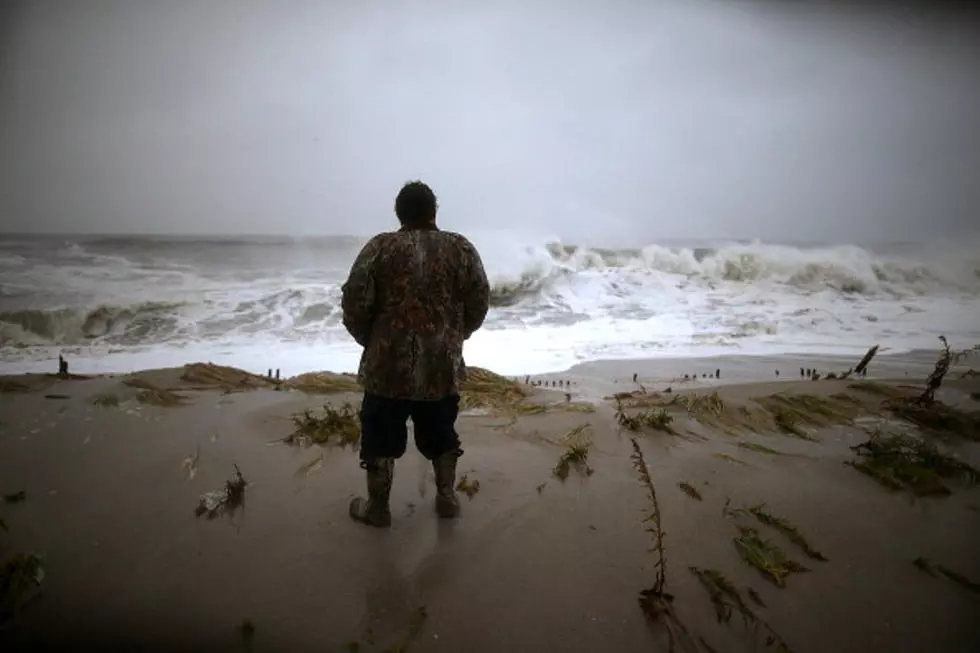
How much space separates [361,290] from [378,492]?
640 mm

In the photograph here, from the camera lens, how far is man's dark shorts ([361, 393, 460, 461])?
142 cm

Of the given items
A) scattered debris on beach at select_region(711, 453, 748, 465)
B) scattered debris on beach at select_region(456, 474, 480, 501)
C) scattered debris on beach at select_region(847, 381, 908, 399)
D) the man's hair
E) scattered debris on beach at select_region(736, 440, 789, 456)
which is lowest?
scattered debris on beach at select_region(456, 474, 480, 501)

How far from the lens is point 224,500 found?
1587 mm

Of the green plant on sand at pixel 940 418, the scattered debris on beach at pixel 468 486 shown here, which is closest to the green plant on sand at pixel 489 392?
the scattered debris on beach at pixel 468 486

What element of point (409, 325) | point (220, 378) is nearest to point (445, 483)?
point (409, 325)

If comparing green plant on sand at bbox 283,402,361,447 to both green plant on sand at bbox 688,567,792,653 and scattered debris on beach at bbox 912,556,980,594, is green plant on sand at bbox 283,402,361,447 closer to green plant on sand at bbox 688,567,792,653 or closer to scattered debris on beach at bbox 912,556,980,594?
green plant on sand at bbox 688,567,792,653

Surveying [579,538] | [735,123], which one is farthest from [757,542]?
[735,123]

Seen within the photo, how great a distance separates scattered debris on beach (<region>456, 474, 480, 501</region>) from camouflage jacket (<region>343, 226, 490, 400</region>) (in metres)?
0.52

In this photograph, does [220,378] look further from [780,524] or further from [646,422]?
[780,524]

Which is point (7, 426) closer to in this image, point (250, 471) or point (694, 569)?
point (250, 471)

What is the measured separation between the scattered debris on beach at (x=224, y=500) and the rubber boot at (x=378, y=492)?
46 centimetres

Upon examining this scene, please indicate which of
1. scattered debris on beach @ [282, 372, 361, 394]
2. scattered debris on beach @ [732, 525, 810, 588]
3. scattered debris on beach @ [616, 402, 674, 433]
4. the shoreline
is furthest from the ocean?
scattered debris on beach @ [732, 525, 810, 588]

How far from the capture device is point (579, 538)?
1.42 meters

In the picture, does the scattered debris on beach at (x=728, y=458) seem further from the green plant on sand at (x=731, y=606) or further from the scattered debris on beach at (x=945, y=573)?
the green plant on sand at (x=731, y=606)
